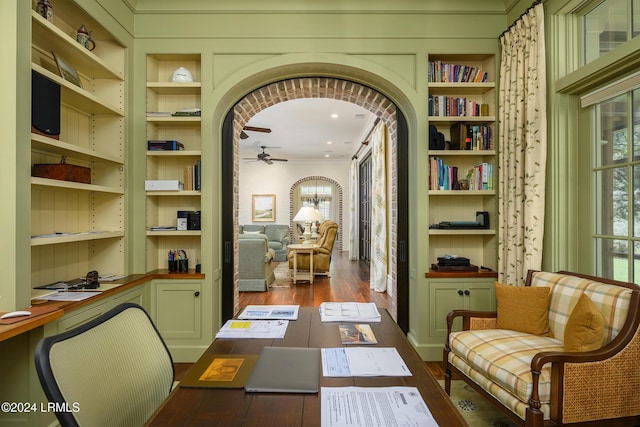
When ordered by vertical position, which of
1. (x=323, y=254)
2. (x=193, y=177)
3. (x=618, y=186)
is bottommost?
(x=323, y=254)

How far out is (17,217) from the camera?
1.72 metres

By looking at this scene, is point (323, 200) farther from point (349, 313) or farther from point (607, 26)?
point (349, 313)

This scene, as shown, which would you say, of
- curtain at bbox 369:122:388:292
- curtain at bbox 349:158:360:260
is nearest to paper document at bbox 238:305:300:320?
curtain at bbox 369:122:388:292

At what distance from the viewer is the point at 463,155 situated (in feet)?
10.1

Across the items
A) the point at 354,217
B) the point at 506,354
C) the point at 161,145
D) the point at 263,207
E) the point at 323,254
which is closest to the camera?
the point at 506,354

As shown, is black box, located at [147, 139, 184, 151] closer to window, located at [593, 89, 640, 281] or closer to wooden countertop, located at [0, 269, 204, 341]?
wooden countertop, located at [0, 269, 204, 341]

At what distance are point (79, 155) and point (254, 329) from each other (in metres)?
1.93

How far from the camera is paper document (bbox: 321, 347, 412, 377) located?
109 cm

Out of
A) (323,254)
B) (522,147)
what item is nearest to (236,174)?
(522,147)

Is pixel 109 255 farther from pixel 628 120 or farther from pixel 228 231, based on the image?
pixel 628 120

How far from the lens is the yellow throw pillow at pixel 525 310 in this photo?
6.87 feet

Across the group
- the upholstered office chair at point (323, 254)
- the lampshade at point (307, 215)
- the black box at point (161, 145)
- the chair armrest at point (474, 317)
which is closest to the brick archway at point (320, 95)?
the black box at point (161, 145)

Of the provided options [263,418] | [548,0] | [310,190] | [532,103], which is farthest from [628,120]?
[310,190]

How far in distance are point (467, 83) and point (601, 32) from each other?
0.92 meters
